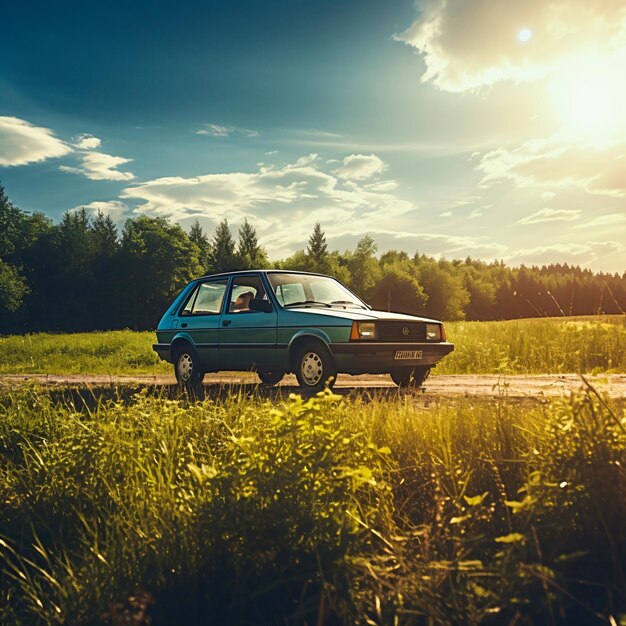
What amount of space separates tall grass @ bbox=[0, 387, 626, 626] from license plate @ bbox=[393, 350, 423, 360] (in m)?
4.22

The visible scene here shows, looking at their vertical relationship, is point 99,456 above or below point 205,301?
below

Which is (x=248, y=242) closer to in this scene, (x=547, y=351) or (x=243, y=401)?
(x=547, y=351)

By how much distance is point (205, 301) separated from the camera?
11.0 meters

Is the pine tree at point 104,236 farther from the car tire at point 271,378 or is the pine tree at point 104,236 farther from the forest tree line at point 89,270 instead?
the car tire at point 271,378

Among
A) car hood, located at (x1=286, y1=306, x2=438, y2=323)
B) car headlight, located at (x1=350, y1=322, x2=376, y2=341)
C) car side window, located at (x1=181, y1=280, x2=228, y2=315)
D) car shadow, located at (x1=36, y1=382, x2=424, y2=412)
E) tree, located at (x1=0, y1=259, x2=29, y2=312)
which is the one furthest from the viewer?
tree, located at (x1=0, y1=259, x2=29, y2=312)

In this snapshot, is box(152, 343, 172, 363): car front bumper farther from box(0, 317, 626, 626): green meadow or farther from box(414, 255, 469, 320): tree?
box(414, 255, 469, 320): tree

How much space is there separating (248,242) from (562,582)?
91174 mm

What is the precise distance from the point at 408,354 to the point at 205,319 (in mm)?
3466

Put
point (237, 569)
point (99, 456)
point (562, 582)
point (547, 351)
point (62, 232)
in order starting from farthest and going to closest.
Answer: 1. point (62, 232)
2. point (547, 351)
3. point (99, 456)
4. point (237, 569)
5. point (562, 582)

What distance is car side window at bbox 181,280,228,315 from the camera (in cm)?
1076

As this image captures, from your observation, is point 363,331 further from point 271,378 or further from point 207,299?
point 207,299

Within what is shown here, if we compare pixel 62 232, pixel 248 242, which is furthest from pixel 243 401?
pixel 248 242

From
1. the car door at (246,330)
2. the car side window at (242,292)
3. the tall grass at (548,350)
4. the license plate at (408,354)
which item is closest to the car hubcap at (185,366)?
the car door at (246,330)

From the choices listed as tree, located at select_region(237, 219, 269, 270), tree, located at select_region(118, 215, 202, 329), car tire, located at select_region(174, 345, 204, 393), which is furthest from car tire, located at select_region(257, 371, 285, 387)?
tree, located at select_region(237, 219, 269, 270)
